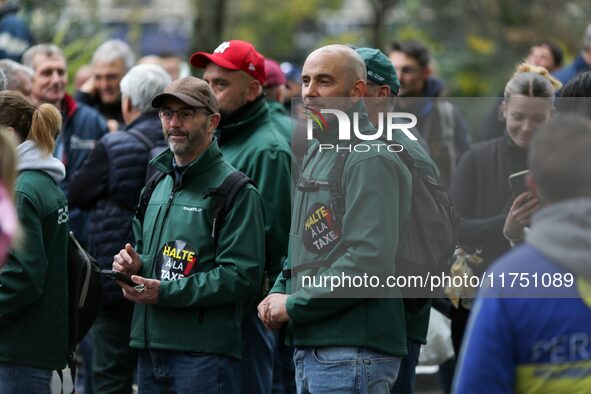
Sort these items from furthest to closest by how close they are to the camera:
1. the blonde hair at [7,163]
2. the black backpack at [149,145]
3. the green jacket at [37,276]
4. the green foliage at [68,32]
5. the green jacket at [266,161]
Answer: the green foliage at [68,32]
the black backpack at [149,145]
the green jacket at [266,161]
the green jacket at [37,276]
the blonde hair at [7,163]

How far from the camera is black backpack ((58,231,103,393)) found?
19.2ft

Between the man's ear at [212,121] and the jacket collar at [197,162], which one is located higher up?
the man's ear at [212,121]

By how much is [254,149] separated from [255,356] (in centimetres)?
117

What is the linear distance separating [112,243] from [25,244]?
156 centimetres

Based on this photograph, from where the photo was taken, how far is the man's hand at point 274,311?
16.5ft

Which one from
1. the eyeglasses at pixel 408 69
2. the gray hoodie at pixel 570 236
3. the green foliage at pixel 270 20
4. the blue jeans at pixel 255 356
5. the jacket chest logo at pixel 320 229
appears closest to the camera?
the gray hoodie at pixel 570 236

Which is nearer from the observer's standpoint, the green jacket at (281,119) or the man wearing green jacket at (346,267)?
the man wearing green jacket at (346,267)

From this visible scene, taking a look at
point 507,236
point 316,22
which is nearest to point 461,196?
point 507,236

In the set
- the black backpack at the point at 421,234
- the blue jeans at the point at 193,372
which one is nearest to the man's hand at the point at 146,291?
the blue jeans at the point at 193,372

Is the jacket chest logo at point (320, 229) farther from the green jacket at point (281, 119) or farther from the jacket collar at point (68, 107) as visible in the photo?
the jacket collar at point (68, 107)

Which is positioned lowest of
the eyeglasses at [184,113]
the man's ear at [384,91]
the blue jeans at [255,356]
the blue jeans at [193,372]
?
the blue jeans at [255,356]

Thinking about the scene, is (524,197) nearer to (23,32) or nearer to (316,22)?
(23,32)

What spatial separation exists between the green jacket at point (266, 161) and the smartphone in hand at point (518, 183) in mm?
1337

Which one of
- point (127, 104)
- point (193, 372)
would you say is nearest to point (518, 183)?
point (193, 372)
